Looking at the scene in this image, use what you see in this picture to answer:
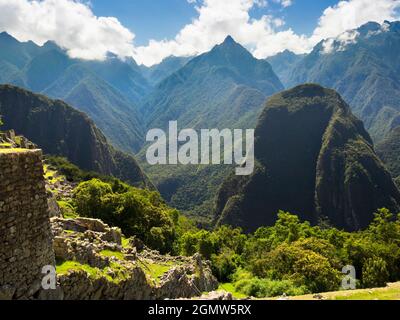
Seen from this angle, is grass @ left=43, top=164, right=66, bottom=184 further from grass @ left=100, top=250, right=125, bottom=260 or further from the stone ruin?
the stone ruin

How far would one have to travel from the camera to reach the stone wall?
10500 mm

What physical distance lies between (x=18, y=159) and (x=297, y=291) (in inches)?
951

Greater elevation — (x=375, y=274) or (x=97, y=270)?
(x=97, y=270)

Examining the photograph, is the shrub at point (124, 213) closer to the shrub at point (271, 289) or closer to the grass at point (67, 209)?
the grass at point (67, 209)

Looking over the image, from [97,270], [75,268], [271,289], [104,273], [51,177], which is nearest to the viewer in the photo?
[75,268]

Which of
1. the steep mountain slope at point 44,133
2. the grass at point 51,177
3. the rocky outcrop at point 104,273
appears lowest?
the rocky outcrop at point 104,273

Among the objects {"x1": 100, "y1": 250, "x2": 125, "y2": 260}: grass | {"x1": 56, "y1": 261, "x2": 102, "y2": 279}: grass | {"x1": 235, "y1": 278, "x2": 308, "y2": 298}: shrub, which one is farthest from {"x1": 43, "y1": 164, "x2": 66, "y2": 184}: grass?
{"x1": 56, "y1": 261, "x2": 102, "y2": 279}: grass

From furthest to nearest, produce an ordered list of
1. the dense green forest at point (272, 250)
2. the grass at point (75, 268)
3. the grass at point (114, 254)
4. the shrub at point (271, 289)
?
the dense green forest at point (272, 250), the shrub at point (271, 289), the grass at point (114, 254), the grass at point (75, 268)

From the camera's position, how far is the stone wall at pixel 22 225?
10.5 meters

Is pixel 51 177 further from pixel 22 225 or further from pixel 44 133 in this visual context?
pixel 44 133

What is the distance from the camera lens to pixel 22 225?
11.1 metres

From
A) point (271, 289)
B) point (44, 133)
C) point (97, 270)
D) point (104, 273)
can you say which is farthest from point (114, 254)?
point (44, 133)

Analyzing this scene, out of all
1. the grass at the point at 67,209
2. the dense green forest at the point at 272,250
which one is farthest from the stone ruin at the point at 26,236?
the grass at the point at 67,209
